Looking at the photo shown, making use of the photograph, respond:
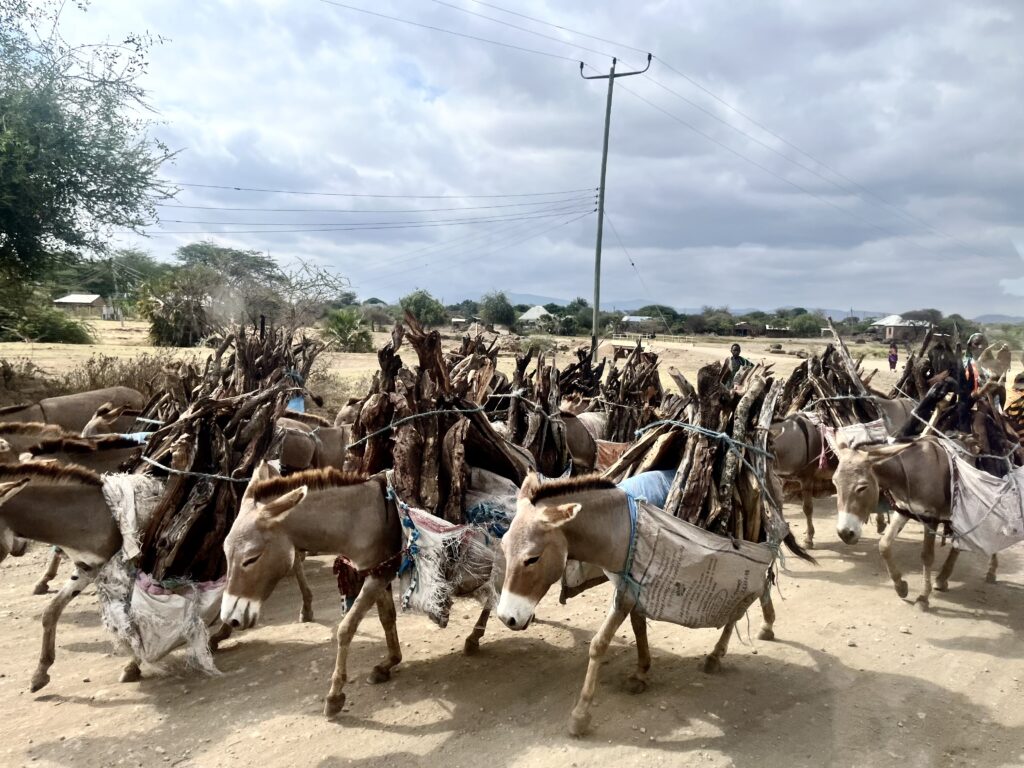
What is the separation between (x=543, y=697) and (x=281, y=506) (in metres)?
2.22

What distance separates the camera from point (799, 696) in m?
4.55

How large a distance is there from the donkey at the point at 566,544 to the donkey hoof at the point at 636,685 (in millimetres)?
524

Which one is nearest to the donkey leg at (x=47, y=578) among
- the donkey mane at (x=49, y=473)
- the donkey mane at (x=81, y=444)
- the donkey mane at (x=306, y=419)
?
the donkey mane at (x=81, y=444)

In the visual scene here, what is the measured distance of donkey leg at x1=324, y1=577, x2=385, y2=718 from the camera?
4.27m

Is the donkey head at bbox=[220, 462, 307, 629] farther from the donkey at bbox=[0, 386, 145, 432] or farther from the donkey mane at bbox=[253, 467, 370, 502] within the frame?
the donkey at bbox=[0, 386, 145, 432]

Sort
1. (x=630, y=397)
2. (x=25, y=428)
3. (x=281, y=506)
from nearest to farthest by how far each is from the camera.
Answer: (x=281, y=506) < (x=25, y=428) < (x=630, y=397)

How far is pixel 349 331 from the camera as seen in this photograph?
98.9ft

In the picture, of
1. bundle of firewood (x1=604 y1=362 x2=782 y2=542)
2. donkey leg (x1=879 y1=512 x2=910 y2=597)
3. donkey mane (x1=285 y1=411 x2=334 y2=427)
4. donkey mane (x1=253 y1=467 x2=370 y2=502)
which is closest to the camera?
donkey mane (x1=253 y1=467 x2=370 y2=502)

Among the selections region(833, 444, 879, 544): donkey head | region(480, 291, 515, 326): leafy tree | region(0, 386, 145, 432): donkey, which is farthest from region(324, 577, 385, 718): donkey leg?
region(480, 291, 515, 326): leafy tree

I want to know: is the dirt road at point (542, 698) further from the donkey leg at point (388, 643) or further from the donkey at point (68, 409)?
the donkey at point (68, 409)

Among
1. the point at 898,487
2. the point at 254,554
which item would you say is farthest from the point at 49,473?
the point at 898,487

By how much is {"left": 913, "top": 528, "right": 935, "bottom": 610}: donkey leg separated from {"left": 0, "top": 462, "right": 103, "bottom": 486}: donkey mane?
7.22m

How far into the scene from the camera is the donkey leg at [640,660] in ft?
14.9

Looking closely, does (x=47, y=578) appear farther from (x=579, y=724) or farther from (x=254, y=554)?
(x=579, y=724)
